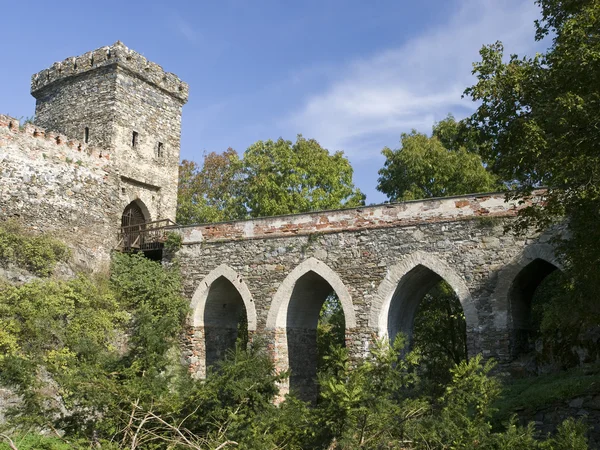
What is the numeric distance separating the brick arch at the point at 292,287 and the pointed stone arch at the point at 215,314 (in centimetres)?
52

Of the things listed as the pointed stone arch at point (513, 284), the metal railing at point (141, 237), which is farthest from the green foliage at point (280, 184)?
the pointed stone arch at point (513, 284)

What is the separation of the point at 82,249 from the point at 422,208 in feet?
26.2

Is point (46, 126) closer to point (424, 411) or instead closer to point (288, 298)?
point (288, 298)

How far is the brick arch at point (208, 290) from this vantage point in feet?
47.8

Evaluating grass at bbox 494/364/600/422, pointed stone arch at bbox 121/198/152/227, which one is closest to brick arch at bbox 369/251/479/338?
grass at bbox 494/364/600/422

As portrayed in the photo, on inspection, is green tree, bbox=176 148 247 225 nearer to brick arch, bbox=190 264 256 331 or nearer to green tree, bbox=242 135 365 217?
green tree, bbox=242 135 365 217

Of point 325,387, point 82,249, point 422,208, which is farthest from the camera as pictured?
point 82,249

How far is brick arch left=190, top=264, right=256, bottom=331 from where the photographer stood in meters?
14.6

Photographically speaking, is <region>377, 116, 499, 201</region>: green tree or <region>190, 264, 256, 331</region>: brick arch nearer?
<region>190, 264, 256, 331</region>: brick arch

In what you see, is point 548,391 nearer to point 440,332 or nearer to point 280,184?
point 440,332

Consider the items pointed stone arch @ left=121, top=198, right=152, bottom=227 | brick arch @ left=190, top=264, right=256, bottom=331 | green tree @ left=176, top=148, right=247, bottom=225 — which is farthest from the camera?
green tree @ left=176, top=148, right=247, bottom=225

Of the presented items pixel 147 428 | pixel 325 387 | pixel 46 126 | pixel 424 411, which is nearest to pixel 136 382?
pixel 147 428

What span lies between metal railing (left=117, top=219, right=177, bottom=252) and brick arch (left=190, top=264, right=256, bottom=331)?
5.88 ft

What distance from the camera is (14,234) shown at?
14.1 m
